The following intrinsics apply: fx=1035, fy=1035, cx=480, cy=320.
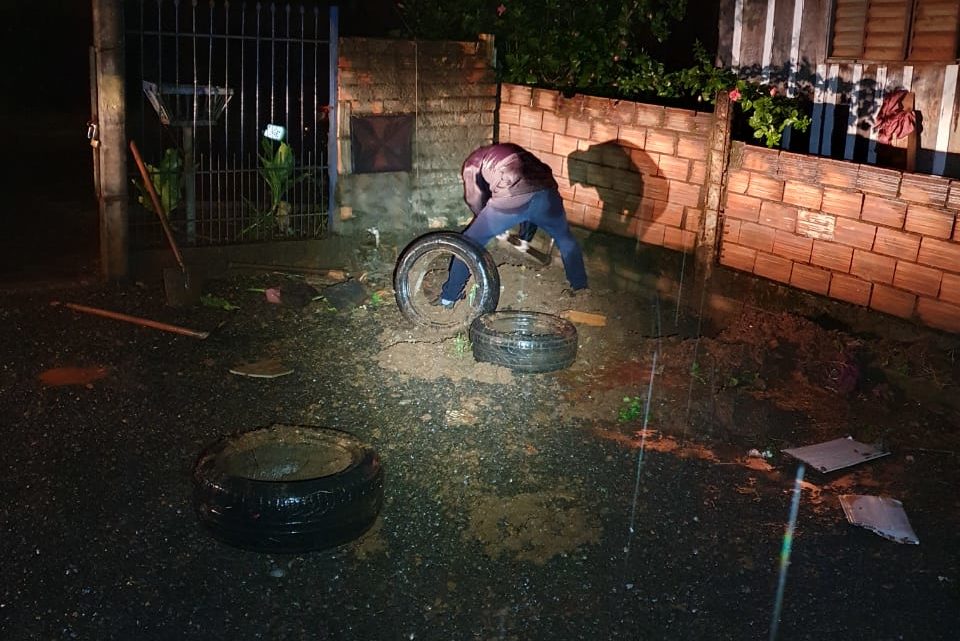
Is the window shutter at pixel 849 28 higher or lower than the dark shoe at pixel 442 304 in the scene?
higher

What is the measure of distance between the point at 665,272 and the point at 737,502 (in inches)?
161

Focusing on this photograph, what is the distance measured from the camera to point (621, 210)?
10398 millimetres

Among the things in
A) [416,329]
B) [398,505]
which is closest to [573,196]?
[416,329]

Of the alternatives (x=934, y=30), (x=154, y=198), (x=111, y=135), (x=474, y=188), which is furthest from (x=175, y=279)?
(x=934, y=30)

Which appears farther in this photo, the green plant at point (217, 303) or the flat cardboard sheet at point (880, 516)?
the green plant at point (217, 303)

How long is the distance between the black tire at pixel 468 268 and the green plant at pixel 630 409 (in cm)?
162

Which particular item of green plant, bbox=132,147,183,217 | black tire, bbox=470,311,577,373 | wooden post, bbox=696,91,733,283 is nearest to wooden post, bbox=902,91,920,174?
wooden post, bbox=696,91,733,283

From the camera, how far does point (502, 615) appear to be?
4898mm

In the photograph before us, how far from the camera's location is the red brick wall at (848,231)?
7.56m

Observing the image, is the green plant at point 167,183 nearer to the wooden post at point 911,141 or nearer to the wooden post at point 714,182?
the wooden post at point 714,182

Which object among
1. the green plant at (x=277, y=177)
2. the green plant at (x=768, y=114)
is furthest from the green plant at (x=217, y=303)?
the green plant at (x=768, y=114)

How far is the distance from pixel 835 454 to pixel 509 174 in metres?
3.81

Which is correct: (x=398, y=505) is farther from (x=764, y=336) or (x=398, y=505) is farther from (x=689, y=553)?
(x=764, y=336)

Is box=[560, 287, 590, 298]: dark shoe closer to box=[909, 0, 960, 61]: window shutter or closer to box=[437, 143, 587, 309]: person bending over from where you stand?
box=[437, 143, 587, 309]: person bending over
